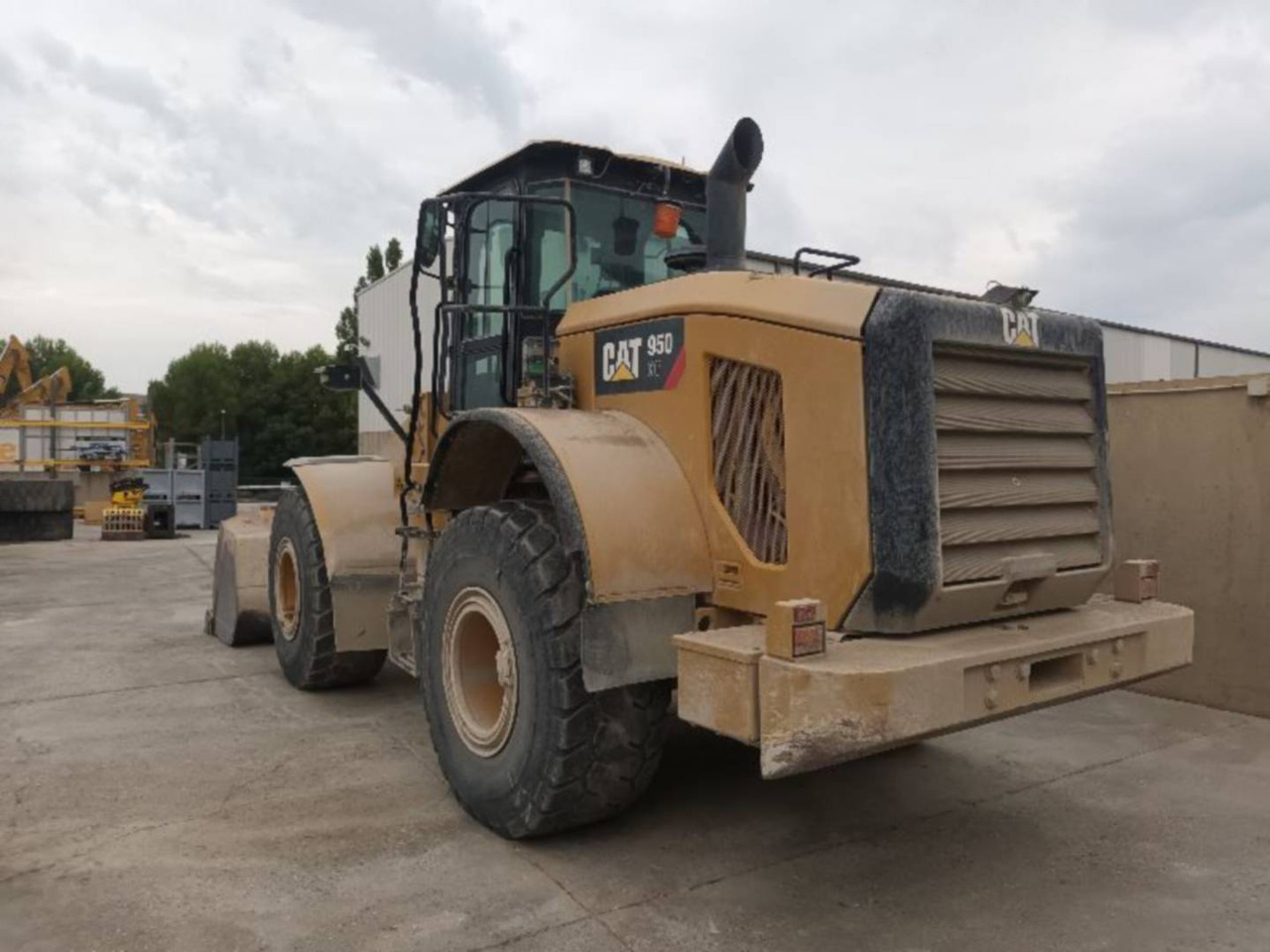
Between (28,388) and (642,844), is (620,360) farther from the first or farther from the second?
(28,388)

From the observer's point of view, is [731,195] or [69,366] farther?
[69,366]

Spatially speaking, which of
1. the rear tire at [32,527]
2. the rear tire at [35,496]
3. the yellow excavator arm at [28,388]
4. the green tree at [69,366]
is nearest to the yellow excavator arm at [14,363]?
the yellow excavator arm at [28,388]

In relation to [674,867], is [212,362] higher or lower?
higher

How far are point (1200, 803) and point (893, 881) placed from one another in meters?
1.80

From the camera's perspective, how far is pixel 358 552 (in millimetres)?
5715

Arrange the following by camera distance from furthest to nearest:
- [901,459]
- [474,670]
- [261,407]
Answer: [261,407]
[474,670]
[901,459]

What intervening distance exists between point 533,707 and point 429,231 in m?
2.33

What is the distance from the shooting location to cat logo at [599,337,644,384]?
4.03 meters

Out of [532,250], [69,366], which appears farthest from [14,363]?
[69,366]

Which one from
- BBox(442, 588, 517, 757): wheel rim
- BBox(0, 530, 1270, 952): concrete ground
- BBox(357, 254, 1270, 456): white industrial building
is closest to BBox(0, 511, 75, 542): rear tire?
BBox(357, 254, 1270, 456): white industrial building

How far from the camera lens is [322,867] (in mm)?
3658

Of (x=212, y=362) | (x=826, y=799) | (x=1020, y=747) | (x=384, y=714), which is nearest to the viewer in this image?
(x=826, y=799)

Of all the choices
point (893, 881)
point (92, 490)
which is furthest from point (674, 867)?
point (92, 490)

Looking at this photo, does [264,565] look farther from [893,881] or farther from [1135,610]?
[1135,610]
